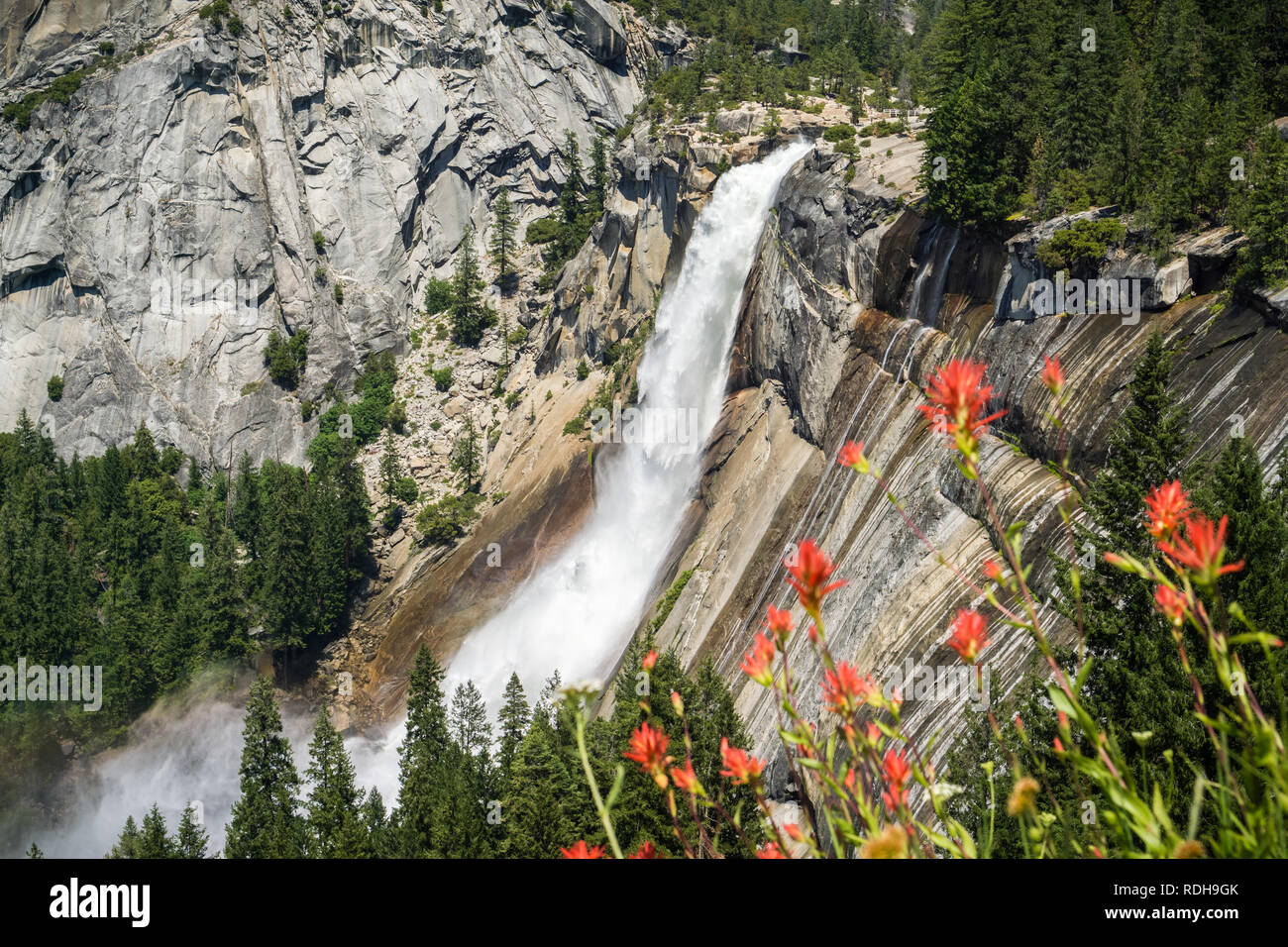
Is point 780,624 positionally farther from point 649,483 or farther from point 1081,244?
point 649,483

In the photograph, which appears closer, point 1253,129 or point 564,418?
point 1253,129

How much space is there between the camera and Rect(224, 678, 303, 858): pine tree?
1447 inches

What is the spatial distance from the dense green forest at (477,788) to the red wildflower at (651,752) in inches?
623

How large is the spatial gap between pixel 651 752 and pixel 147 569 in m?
71.6

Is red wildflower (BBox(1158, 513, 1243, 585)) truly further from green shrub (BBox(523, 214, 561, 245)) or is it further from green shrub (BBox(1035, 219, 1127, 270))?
green shrub (BBox(523, 214, 561, 245))

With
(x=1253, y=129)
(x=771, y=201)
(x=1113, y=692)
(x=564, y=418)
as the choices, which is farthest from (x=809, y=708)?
(x=564, y=418)

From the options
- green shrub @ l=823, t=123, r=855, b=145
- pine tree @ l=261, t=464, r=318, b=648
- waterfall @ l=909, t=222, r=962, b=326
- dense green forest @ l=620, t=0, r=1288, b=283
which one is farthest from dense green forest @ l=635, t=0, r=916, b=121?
pine tree @ l=261, t=464, r=318, b=648

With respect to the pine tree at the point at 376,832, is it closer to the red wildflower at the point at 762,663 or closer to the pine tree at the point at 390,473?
the red wildflower at the point at 762,663

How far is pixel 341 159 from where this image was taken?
291 ft

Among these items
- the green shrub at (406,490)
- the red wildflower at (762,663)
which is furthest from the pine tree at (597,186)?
the red wildflower at (762,663)

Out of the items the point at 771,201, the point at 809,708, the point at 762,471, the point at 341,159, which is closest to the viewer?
the point at 809,708

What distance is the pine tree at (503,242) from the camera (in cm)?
8625
